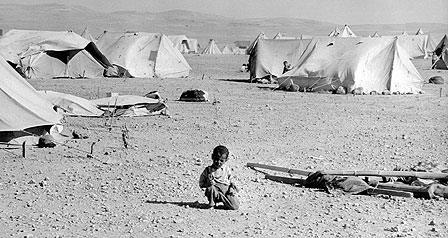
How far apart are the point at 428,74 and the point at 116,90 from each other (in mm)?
15427

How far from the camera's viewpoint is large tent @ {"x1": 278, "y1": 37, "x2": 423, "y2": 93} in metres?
20.1

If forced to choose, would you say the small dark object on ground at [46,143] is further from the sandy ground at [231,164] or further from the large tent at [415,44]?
the large tent at [415,44]

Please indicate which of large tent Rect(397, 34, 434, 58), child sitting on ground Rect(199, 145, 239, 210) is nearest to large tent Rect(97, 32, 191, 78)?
child sitting on ground Rect(199, 145, 239, 210)

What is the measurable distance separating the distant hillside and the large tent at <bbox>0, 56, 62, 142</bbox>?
250 ft

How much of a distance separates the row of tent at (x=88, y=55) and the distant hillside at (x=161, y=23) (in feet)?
198

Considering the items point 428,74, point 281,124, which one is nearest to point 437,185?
point 281,124

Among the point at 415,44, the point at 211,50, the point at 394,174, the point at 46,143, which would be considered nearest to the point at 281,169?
the point at 394,174

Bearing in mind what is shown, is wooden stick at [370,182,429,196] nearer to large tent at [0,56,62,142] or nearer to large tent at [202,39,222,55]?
large tent at [0,56,62,142]

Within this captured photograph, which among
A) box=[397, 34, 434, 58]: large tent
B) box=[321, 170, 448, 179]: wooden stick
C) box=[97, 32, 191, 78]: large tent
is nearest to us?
box=[321, 170, 448, 179]: wooden stick

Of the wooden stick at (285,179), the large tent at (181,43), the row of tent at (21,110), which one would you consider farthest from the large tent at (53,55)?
the large tent at (181,43)

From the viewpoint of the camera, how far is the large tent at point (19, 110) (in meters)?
Result: 10.5

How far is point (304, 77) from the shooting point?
20797 mm

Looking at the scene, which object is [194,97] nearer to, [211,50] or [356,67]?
[356,67]

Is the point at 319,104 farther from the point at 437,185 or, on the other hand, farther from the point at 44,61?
the point at 44,61
